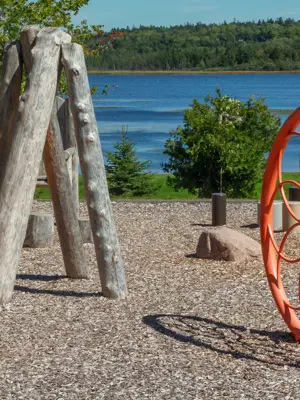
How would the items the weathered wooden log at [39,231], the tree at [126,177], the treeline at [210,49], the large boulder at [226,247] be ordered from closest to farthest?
the large boulder at [226,247] → the weathered wooden log at [39,231] → the tree at [126,177] → the treeline at [210,49]

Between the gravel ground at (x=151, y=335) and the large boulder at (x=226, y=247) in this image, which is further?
the large boulder at (x=226, y=247)

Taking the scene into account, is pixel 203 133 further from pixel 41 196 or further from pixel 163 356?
pixel 163 356

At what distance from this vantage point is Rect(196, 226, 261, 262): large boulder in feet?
25.1

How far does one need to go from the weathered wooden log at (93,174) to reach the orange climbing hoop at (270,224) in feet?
4.19

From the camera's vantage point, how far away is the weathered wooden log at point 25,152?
19.4 feet

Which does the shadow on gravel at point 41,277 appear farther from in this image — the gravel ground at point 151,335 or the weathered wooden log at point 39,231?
the weathered wooden log at point 39,231

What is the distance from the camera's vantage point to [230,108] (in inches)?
557

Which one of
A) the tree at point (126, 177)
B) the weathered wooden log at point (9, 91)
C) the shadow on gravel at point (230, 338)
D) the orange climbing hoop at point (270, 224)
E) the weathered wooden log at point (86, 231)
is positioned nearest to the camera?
the shadow on gravel at point (230, 338)

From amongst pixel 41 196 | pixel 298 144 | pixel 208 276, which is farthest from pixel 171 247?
pixel 298 144

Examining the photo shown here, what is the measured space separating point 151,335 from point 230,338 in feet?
1.57

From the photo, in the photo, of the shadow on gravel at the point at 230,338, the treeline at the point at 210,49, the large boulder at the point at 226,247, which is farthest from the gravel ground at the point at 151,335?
the treeline at the point at 210,49

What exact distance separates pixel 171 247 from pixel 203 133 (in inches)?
221

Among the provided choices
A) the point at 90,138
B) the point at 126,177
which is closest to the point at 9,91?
the point at 90,138

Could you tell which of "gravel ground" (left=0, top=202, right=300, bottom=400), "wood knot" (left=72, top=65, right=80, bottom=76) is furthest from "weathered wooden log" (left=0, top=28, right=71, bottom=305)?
"gravel ground" (left=0, top=202, right=300, bottom=400)
